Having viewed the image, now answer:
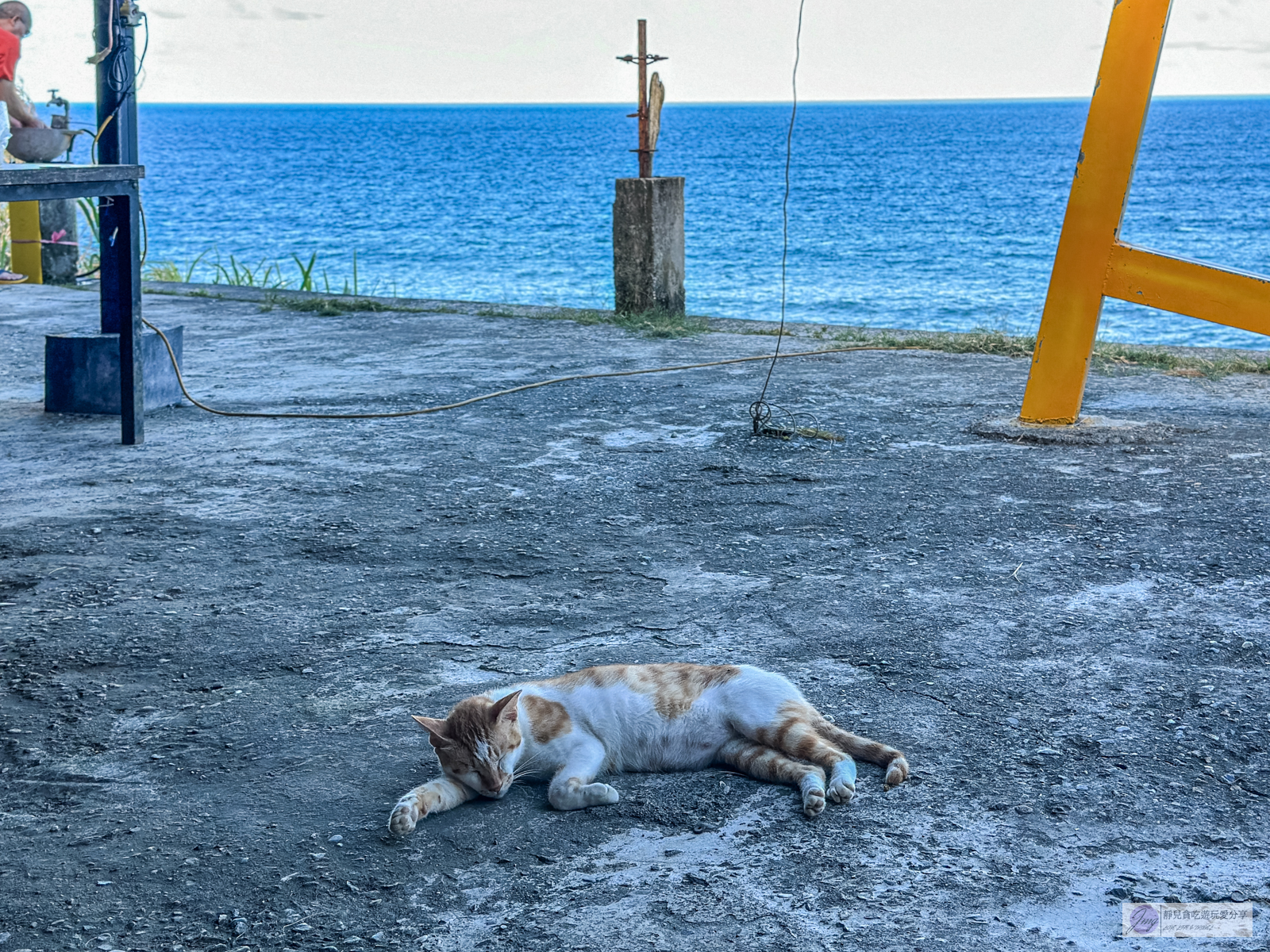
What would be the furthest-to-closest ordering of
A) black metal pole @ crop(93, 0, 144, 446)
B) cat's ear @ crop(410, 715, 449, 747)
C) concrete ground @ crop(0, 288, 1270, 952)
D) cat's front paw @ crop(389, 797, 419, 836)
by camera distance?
1. black metal pole @ crop(93, 0, 144, 446)
2. cat's ear @ crop(410, 715, 449, 747)
3. cat's front paw @ crop(389, 797, 419, 836)
4. concrete ground @ crop(0, 288, 1270, 952)

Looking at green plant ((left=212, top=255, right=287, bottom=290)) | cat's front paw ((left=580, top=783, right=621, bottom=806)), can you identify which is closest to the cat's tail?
cat's front paw ((left=580, top=783, right=621, bottom=806))

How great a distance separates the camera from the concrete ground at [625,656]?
227 centimetres

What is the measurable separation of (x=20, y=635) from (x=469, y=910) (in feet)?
6.79

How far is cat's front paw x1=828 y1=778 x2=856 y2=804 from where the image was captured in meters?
2.56

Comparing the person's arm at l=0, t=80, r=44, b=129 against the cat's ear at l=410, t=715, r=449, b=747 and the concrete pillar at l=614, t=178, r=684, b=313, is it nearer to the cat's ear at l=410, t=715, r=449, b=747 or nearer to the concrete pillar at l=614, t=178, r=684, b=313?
the cat's ear at l=410, t=715, r=449, b=747

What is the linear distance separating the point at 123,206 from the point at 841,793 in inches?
184

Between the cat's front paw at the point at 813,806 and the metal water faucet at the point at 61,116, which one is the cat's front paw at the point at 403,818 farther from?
the metal water faucet at the point at 61,116

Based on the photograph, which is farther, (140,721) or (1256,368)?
(1256,368)

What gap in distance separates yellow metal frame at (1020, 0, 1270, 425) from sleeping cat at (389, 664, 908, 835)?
381 cm

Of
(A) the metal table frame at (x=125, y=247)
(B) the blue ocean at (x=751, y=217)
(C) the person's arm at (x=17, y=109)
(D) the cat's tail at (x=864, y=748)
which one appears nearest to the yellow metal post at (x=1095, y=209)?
(D) the cat's tail at (x=864, y=748)

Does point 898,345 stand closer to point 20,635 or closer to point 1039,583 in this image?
point 1039,583

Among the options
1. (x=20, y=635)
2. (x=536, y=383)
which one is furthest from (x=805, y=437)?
(x=20, y=635)

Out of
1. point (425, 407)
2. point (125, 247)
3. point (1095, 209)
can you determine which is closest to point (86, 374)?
point (125, 247)

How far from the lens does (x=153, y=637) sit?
3.57m
